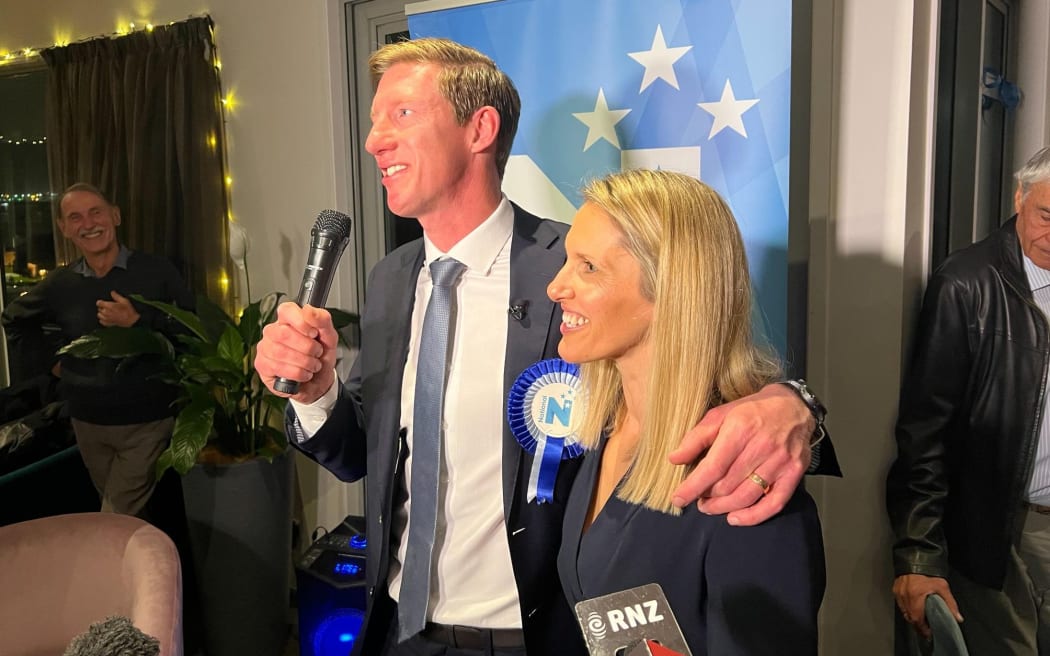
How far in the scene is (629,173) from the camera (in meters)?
1.06

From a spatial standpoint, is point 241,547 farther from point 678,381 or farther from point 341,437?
point 678,381

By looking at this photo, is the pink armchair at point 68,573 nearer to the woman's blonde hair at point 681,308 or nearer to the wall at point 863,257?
the woman's blonde hair at point 681,308

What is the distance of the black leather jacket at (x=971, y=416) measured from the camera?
1.41 metres

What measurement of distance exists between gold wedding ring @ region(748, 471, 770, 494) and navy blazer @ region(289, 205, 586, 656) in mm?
434

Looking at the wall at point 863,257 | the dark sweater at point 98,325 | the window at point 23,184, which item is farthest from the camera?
the window at point 23,184

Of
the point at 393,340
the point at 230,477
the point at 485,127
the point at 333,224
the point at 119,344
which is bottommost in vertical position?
the point at 230,477

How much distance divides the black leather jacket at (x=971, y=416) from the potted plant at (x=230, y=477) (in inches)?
65.4

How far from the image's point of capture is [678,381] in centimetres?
99

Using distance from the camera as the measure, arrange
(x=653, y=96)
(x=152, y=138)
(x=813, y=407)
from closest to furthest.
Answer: (x=813, y=407) → (x=653, y=96) → (x=152, y=138)

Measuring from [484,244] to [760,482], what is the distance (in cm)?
70

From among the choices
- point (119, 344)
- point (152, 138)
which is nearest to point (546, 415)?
point (119, 344)

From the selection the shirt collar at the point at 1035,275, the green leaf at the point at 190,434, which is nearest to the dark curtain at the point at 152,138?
the green leaf at the point at 190,434

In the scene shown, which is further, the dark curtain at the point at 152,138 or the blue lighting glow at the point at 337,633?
the dark curtain at the point at 152,138

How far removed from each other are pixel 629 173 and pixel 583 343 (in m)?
0.25
